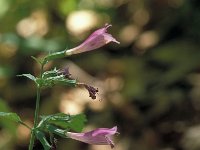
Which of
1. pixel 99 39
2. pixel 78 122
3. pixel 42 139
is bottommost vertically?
pixel 42 139

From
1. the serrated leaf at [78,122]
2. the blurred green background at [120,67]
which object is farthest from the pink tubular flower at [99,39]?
the blurred green background at [120,67]

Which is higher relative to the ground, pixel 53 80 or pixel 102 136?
pixel 53 80

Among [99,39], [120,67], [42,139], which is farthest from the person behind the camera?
[120,67]

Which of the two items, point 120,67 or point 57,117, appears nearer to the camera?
point 57,117

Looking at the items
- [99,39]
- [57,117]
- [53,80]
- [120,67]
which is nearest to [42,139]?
[57,117]

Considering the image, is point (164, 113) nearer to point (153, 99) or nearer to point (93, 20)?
point (153, 99)

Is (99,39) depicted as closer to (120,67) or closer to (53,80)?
(53,80)

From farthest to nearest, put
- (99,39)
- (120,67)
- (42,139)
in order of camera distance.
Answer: (120,67) → (99,39) → (42,139)

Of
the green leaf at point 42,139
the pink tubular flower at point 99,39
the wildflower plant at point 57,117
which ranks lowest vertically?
the green leaf at point 42,139

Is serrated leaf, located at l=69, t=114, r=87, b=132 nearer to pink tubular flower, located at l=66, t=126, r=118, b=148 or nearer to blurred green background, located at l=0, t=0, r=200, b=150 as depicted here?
pink tubular flower, located at l=66, t=126, r=118, b=148

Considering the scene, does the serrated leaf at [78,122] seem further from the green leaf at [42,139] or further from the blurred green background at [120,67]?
the blurred green background at [120,67]
